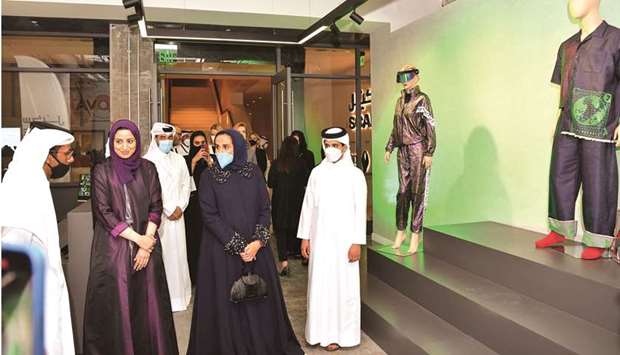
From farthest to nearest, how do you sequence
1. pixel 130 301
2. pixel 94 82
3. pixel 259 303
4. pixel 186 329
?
pixel 94 82
pixel 186 329
pixel 259 303
pixel 130 301

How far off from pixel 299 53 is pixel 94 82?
3.10m

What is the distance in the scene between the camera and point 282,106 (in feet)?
23.3

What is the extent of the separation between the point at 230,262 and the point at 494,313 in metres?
1.62

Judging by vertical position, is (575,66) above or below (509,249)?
above

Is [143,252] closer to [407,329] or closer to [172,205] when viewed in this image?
[172,205]

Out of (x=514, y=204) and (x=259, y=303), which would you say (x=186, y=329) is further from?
(x=514, y=204)

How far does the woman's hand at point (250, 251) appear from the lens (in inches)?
124

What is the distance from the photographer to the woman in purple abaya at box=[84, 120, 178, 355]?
2992 mm

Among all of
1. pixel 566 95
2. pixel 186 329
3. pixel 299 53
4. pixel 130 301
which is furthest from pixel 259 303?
pixel 299 53

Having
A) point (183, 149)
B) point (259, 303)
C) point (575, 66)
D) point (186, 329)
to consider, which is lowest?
point (186, 329)

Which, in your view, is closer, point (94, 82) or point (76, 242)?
point (76, 242)

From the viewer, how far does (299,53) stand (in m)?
8.23

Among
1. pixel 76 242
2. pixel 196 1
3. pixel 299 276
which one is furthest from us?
pixel 196 1

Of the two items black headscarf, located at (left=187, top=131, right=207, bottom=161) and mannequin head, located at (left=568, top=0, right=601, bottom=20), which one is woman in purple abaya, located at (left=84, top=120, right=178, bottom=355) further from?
mannequin head, located at (left=568, top=0, right=601, bottom=20)
